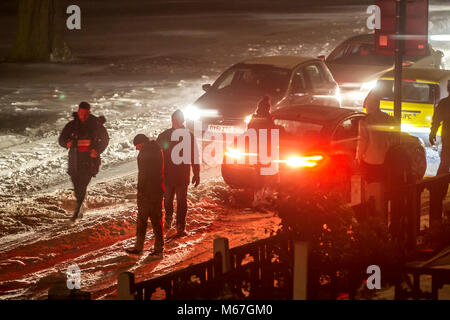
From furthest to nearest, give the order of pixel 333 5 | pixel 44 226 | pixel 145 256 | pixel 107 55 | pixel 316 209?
1. pixel 333 5
2. pixel 107 55
3. pixel 44 226
4. pixel 145 256
5. pixel 316 209

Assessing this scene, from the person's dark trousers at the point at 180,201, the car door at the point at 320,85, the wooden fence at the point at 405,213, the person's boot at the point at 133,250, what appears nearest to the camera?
the wooden fence at the point at 405,213

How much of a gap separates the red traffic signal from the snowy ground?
120 inches

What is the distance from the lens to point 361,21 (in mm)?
46312

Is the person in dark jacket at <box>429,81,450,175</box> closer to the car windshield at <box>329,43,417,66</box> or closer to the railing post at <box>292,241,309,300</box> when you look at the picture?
the car windshield at <box>329,43,417,66</box>

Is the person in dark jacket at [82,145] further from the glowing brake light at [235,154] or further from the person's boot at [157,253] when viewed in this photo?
the person's boot at [157,253]

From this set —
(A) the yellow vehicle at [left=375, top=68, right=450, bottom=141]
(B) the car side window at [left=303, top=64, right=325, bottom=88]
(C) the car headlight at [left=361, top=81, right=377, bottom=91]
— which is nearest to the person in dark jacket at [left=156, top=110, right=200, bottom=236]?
(B) the car side window at [left=303, top=64, right=325, bottom=88]

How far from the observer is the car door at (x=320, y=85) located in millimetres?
16312

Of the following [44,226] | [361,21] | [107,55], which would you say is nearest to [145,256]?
[44,226]

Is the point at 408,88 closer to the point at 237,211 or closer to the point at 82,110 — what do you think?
the point at 237,211

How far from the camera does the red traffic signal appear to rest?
38.9 feet

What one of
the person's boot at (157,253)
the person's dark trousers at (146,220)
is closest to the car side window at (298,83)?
the person's dark trousers at (146,220)

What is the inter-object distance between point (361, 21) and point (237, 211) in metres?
35.7

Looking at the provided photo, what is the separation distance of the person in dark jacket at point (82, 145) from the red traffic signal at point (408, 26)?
4300 millimetres

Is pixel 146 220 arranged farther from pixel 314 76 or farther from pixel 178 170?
pixel 314 76
